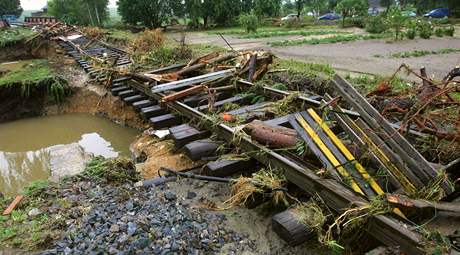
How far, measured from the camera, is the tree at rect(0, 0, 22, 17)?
48656mm

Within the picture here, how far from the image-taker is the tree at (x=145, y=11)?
3531cm

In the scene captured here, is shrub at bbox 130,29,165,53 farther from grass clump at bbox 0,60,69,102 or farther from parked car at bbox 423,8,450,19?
parked car at bbox 423,8,450,19

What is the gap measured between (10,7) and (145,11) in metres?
27.3

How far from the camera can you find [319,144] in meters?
3.88

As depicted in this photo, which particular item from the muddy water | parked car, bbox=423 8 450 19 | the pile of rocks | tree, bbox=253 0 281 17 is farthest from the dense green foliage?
the pile of rocks

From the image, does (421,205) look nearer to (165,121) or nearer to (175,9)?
(165,121)

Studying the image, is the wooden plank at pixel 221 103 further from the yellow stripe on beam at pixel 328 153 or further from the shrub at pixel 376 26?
the shrub at pixel 376 26

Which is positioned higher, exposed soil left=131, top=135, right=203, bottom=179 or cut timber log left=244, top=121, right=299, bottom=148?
cut timber log left=244, top=121, right=299, bottom=148

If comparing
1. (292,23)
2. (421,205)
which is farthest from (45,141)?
(292,23)

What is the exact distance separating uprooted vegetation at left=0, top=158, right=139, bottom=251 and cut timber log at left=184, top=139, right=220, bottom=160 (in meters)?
0.82

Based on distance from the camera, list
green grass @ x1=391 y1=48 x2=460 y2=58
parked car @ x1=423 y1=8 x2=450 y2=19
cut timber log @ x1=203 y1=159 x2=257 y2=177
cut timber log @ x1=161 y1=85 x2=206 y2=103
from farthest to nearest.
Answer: parked car @ x1=423 y1=8 x2=450 y2=19
green grass @ x1=391 y1=48 x2=460 y2=58
cut timber log @ x1=161 y1=85 x2=206 y2=103
cut timber log @ x1=203 y1=159 x2=257 y2=177

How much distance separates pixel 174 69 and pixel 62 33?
57.1ft

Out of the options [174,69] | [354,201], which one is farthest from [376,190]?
[174,69]

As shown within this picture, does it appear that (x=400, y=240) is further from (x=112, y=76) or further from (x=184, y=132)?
(x=112, y=76)
